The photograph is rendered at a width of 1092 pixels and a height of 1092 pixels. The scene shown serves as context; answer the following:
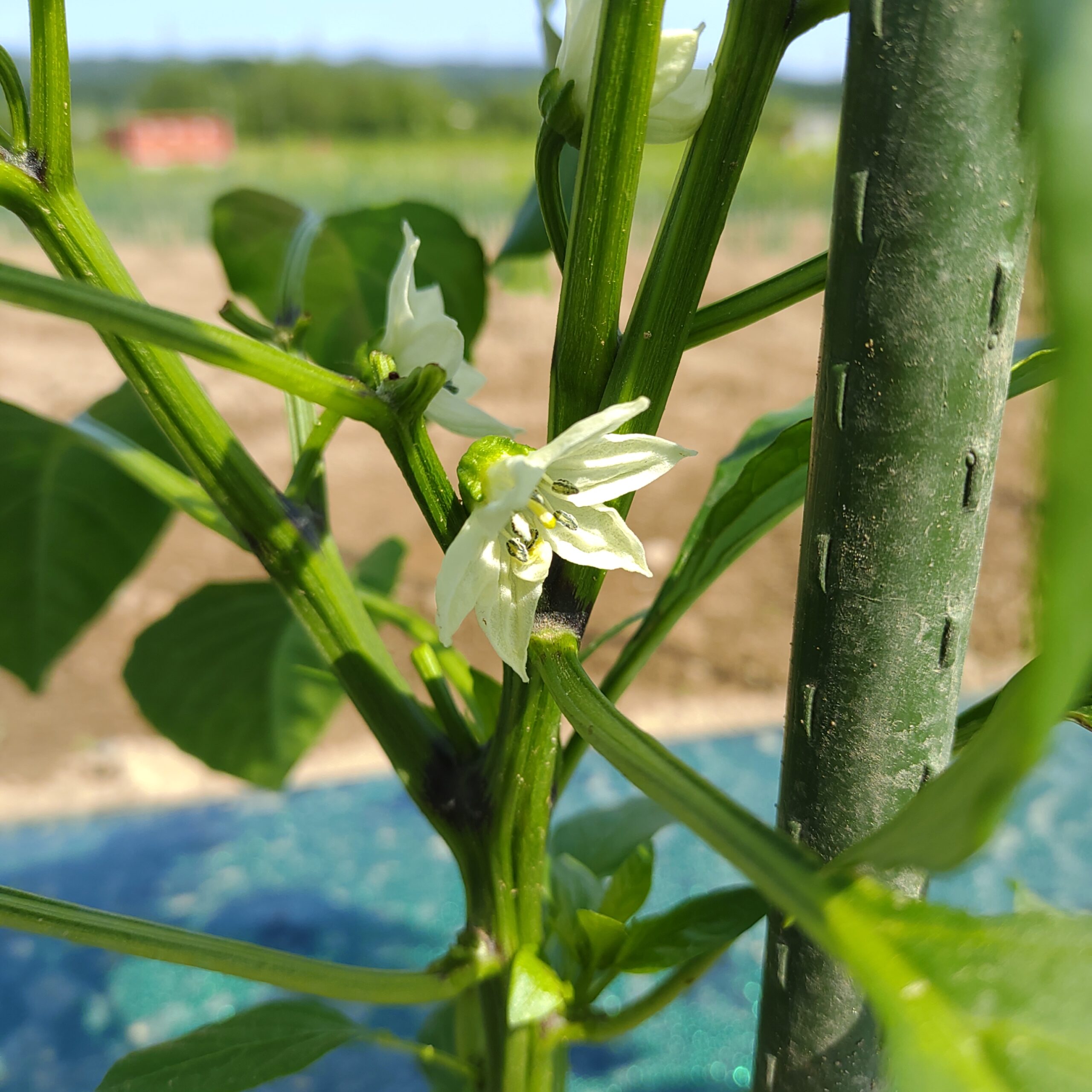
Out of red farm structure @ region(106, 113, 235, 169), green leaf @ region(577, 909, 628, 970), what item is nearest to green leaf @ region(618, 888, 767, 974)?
green leaf @ region(577, 909, 628, 970)

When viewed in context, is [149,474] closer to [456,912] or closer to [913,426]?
[913,426]

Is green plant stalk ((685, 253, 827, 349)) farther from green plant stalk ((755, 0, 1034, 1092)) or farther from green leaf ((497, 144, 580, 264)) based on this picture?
green leaf ((497, 144, 580, 264))

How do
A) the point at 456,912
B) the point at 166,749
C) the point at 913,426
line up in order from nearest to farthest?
the point at 913,426, the point at 456,912, the point at 166,749

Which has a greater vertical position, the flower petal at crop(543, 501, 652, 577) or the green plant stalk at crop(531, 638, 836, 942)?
the flower petal at crop(543, 501, 652, 577)

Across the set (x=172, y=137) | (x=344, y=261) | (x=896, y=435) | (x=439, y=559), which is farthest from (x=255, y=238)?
(x=172, y=137)

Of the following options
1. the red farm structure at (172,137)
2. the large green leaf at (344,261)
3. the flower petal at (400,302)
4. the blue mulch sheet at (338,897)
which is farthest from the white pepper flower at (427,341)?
the red farm structure at (172,137)

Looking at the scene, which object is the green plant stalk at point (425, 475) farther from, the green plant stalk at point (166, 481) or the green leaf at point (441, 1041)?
the green leaf at point (441, 1041)

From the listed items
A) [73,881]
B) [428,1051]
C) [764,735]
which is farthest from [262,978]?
[764,735]
